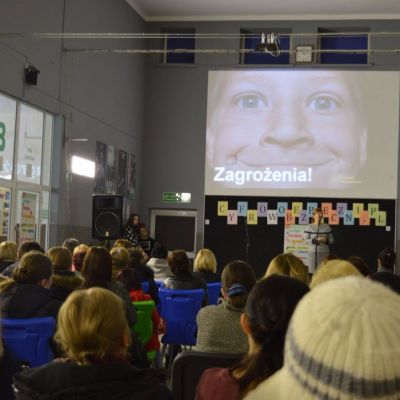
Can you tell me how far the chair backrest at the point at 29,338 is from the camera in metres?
2.74

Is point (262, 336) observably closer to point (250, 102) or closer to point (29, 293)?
point (29, 293)

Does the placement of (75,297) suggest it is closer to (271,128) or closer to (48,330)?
(48,330)

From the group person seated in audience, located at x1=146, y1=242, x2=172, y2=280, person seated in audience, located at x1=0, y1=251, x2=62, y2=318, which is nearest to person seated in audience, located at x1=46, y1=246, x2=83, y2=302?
person seated in audience, located at x1=0, y1=251, x2=62, y2=318

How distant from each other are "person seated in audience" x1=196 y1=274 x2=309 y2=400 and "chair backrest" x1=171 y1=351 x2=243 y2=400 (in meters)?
0.61

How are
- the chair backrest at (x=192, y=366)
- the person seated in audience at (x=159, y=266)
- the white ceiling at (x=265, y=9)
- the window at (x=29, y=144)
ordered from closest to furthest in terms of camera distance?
1. the chair backrest at (x=192, y=366)
2. the person seated in audience at (x=159, y=266)
3. the window at (x=29, y=144)
4. the white ceiling at (x=265, y=9)

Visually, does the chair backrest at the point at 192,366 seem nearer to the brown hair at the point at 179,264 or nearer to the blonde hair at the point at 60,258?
the blonde hair at the point at 60,258

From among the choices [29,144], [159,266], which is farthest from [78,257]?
[29,144]

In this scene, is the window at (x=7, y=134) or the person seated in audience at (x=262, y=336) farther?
the window at (x=7, y=134)

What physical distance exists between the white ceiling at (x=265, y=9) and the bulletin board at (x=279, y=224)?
385 centimetres

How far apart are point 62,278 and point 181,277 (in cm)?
148

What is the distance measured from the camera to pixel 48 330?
2760 mm

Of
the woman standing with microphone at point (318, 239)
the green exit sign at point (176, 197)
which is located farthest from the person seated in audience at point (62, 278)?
the green exit sign at point (176, 197)

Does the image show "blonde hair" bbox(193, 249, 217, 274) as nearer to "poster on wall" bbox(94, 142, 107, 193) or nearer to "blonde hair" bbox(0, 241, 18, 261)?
"blonde hair" bbox(0, 241, 18, 261)

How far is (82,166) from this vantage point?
9391 millimetres
